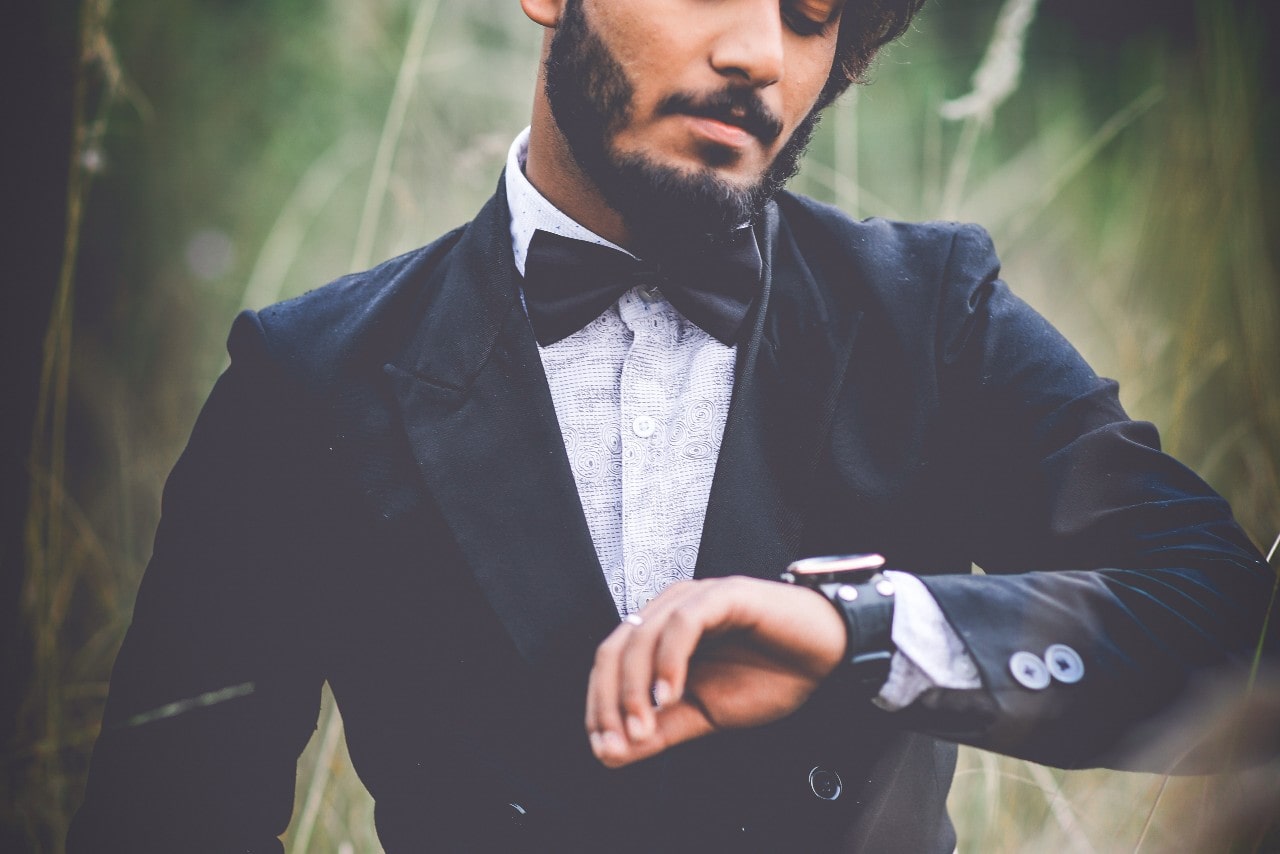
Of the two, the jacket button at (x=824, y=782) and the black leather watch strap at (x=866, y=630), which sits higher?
the black leather watch strap at (x=866, y=630)

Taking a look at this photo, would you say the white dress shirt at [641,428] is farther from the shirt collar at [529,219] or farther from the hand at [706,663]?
the hand at [706,663]

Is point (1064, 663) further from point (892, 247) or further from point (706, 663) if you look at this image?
point (892, 247)

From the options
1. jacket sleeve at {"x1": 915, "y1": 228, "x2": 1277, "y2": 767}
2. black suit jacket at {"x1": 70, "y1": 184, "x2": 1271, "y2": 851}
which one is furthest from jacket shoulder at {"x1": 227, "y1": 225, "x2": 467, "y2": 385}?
jacket sleeve at {"x1": 915, "y1": 228, "x2": 1277, "y2": 767}

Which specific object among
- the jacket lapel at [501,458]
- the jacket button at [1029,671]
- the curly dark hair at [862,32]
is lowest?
the jacket lapel at [501,458]

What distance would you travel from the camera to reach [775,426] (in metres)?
1.61

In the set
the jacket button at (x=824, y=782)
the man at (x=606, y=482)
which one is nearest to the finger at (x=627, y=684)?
the man at (x=606, y=482)

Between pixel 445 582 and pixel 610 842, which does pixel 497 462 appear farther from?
pixel 610 842

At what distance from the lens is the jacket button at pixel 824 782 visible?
1.46m

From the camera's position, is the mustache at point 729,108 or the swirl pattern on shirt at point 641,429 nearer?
the mustache at point 729,108

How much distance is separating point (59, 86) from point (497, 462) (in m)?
1.59

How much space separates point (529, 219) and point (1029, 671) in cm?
108

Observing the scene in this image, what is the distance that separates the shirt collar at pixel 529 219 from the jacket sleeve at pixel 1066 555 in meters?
0.63

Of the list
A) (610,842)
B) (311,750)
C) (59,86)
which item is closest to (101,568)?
(311,750)

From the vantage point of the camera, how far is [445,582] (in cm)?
155
